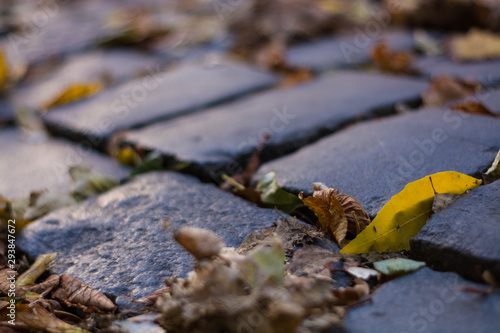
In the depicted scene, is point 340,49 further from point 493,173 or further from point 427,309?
point 427,309

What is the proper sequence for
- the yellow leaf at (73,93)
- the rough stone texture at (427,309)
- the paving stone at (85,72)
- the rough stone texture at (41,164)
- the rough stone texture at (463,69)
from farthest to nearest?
the paving stone at (85,72) < the yellow leaf at (73,93) < the rough stone texture at (463,69) < the rough stone texture at (41,164) < the rough stone texture at (427,309)

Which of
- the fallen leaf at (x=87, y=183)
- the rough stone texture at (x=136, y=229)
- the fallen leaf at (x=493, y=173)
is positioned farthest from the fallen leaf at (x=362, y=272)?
the fallen leaf at (x=87, y=183)

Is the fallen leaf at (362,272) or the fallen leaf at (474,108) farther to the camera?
the fallen leaf at (474,108)

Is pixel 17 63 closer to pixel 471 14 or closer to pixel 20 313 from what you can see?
pixel 20 313

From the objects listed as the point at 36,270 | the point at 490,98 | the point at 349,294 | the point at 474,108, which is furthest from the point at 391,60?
the point at 36,270

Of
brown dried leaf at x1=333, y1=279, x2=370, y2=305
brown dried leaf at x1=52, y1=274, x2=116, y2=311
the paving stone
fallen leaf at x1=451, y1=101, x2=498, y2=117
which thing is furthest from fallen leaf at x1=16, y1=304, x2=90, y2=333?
the paving stone

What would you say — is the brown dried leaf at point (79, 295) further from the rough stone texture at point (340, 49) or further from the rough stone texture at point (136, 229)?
the rough stone texture at point (340, 49)

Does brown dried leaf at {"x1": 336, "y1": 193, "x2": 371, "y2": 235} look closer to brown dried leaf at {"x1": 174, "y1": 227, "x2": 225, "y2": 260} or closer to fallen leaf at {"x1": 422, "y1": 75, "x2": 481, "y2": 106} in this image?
Answer: brown dried leaf at {"x1": 174, "y1": 227, "x2": 225, "y2": 260}
